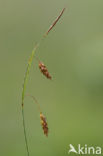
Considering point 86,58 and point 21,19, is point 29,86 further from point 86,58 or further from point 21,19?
point 21,19

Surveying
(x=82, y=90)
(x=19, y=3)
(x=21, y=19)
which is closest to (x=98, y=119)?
(x=82, y=90)

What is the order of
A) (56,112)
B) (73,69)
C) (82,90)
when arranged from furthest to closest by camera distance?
(73,69) → (82,90) → (56,112)

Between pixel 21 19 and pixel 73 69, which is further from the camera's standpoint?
pixel 21 19

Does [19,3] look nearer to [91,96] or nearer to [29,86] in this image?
[29,86]

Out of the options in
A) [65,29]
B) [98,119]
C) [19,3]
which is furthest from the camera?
[19,3]

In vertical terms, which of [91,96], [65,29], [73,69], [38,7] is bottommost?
[91,96]

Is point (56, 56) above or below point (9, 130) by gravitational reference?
above
